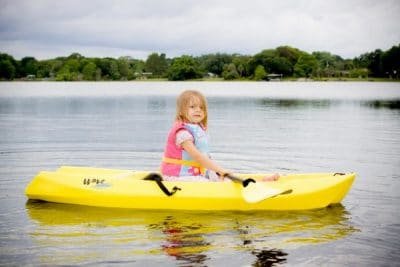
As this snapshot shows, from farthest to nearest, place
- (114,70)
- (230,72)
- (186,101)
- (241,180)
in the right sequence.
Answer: (114,70), (230,72), (186,101), (241,180)

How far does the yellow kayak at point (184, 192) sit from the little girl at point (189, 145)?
0.28 metres

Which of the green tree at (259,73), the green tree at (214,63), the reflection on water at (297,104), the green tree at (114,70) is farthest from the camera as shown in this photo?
the green tree at (214,63)

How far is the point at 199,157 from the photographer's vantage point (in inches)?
276

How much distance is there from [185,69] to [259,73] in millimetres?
16825

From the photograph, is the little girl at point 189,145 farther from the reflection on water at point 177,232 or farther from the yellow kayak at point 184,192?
the reflection on water at point 177,232

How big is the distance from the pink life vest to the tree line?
12257 cm

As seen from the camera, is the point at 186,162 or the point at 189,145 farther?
the point at 186,162

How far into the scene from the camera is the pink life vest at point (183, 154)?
7.15 metres

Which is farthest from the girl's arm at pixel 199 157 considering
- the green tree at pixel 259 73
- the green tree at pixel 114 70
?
the green tree at pixel 114 70

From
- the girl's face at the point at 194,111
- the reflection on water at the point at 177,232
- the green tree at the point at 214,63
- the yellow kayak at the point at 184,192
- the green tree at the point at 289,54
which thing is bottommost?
the reflection on water at the point at 177,232

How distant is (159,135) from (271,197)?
8377 mm

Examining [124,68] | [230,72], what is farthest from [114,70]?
[230,72]

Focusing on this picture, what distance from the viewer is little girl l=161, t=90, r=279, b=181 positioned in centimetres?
706

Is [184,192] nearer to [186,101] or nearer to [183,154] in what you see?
[183,154]
